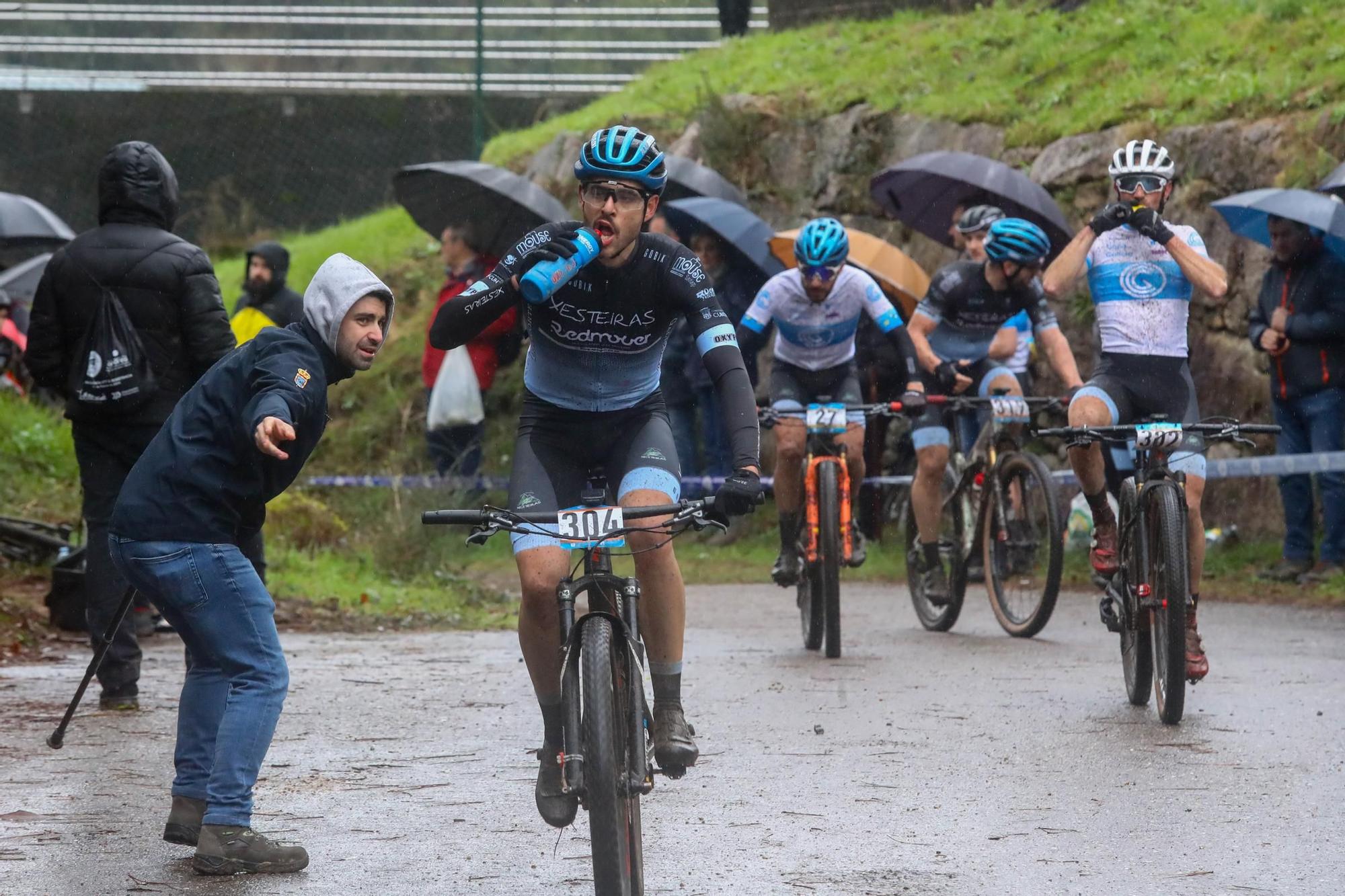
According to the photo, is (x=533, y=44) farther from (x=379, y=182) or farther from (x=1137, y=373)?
(x=1137, y=373)

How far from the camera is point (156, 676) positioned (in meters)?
9.09

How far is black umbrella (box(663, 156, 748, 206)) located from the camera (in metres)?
15.5

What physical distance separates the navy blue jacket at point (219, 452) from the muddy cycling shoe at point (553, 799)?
45.5 inches

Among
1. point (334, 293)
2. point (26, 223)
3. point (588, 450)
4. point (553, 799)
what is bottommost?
point (553, 799)

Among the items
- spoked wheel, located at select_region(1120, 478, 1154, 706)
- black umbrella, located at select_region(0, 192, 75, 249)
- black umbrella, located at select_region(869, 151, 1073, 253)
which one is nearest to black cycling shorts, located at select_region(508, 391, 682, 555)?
spoked wheel, located at select_region(1120, 478, 1154, 706)

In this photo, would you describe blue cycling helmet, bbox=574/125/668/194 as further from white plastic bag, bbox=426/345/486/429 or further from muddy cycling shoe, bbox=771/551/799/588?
white plastic bag, bbox=426/345/486/429

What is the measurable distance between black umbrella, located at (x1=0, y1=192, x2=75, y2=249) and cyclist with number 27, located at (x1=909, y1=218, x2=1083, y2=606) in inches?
300

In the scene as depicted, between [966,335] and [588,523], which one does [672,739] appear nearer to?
[588,523]

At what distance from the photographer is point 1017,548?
10.5 metres

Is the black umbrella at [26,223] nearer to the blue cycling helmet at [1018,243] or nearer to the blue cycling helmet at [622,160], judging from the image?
the blue cycling helmet at [1018,243]

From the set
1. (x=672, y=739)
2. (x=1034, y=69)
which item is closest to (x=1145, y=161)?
(x=672, y=739)

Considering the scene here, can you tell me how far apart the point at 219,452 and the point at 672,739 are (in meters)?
1.59

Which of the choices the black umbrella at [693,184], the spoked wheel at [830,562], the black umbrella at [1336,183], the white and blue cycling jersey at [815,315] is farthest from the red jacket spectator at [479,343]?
the black umbrella at [1336,183]

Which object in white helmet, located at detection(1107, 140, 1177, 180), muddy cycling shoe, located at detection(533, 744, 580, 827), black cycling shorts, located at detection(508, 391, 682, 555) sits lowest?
muddy cycling shoe, located at detection(533, 744, 580, 827)
